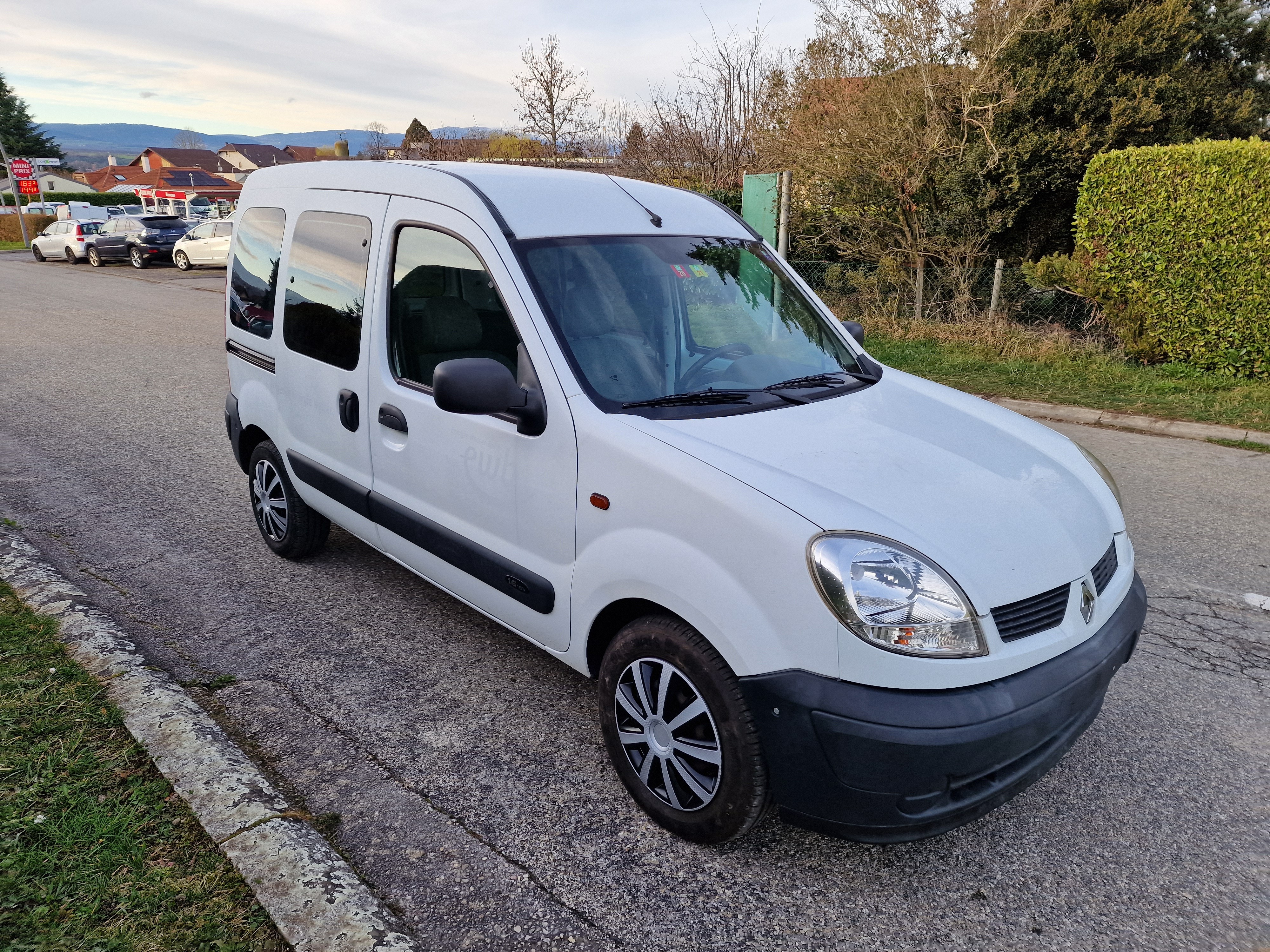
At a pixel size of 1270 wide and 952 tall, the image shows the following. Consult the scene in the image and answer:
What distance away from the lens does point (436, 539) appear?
11.3 feet

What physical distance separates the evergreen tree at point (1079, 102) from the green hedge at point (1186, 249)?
1.56 meters

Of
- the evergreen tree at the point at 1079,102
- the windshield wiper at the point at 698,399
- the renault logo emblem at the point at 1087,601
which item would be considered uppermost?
the evergreen tree at the point at 1079,102

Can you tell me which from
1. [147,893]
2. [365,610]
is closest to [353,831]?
[147,893]

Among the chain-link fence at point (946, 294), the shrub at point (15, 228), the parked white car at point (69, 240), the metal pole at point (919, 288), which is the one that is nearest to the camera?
the chain-link fence at point (946, 294)

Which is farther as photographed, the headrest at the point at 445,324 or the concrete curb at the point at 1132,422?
the concrete curb at the point at 1132,422

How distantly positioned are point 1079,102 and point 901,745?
39.7 ft

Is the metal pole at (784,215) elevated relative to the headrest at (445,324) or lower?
elevated

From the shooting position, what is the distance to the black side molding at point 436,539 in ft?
10.0

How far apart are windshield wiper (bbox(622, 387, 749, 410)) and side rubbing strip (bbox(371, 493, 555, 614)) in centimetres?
70

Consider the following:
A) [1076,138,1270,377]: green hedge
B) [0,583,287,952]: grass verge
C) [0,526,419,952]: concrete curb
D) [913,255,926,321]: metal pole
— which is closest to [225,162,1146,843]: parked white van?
[0,526,419,952]: concrete curb

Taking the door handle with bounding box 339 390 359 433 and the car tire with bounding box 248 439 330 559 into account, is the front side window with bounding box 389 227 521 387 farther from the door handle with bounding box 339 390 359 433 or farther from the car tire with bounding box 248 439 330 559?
the car tire with bounding box 248 439 330 559

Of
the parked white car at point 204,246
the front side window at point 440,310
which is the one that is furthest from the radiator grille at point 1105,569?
the parked white car at point 204,246

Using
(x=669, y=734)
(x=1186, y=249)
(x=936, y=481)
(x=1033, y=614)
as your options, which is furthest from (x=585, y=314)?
(x=1186, y=249)

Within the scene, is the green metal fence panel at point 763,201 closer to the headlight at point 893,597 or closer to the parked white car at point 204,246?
the headlight at point 893,597
